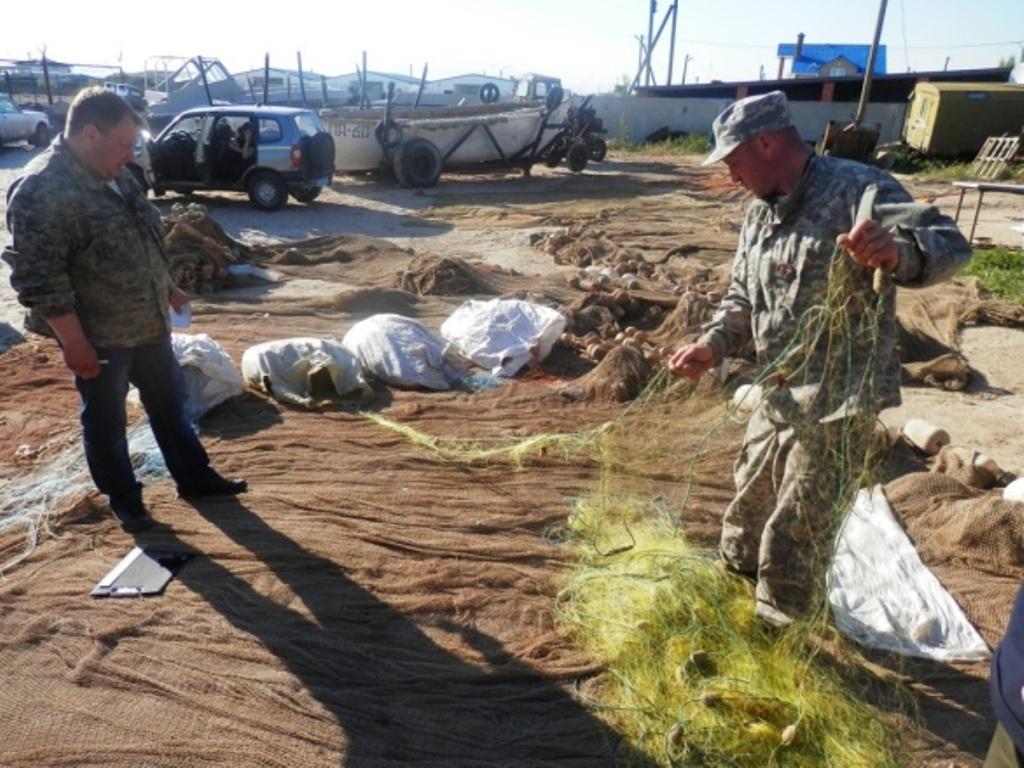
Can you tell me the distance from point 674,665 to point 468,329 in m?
3.90

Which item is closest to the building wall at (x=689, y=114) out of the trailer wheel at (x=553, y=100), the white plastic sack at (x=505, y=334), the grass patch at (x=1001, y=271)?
the trailer wheel at (x=553, y=100)

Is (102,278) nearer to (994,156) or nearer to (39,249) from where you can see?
(39,249)

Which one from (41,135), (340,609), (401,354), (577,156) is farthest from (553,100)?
(340,609)

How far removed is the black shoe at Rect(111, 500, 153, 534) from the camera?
372cm

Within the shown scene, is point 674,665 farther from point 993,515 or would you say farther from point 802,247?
point 993,515

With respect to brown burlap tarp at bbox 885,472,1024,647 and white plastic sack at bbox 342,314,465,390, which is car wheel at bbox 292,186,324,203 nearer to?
white plastic sack at bbox 342,314,465,390

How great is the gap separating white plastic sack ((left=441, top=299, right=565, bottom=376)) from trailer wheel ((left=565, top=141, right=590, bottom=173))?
43.5 feet

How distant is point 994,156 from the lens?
1897cm

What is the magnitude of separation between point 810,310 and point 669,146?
Answer: 24.7m

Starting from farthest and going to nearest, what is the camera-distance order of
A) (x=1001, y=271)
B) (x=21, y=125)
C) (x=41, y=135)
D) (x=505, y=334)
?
(x=41, y=135) → (x=21, y=125) → (x=1001, y=271) → (x=505, y=334)

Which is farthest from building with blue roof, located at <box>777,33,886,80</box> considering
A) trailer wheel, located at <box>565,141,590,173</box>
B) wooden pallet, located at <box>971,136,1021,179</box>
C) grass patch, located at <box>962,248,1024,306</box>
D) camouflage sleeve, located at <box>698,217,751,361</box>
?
camouflage sleeve, located at <box>698,217,751,361</box>

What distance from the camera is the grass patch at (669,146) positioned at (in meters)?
24.8

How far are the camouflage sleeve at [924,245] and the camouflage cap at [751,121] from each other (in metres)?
0.47

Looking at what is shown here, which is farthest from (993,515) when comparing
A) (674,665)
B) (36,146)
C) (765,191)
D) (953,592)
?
(36,146)
